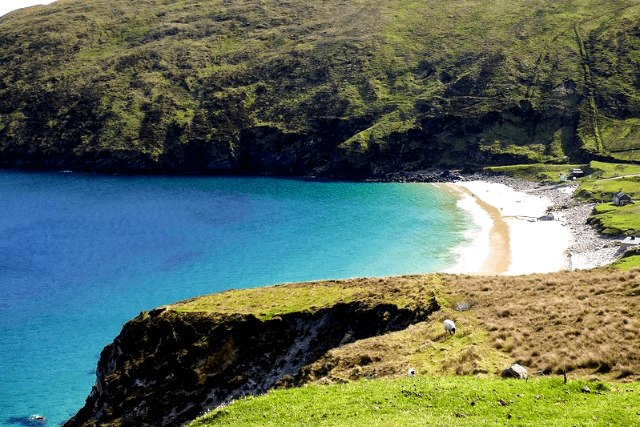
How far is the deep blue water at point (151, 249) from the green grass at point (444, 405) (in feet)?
99.0

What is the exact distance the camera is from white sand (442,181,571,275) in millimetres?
76500

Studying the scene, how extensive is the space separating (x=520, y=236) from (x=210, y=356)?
242 ft

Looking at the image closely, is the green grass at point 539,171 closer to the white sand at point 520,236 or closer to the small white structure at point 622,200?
the white sand at point 520,236

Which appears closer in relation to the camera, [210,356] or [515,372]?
[515,372]

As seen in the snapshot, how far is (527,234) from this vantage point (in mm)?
93875

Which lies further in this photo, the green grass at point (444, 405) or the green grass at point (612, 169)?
the green grass at point (612, 169)

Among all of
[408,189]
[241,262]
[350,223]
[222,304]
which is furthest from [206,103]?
[222,304]

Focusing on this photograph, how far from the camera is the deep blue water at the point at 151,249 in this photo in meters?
56.9

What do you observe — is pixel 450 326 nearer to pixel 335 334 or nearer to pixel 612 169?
pixel 335 334

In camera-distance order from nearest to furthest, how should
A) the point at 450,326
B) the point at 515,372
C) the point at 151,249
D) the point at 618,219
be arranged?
the point at 515,372 → the point at 450,326 → the point at 618,219 → the point at 151,249

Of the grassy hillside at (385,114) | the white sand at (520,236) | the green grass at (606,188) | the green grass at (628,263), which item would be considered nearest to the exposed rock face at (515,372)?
the green grass at (628,263)

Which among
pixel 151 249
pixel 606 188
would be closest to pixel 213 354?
pixel 151 249

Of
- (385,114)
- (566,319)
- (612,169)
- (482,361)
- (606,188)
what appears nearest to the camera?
(482,361)

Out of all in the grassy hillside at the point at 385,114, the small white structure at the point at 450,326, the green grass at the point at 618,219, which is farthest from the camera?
the grassy hillside at the point at 385,114
